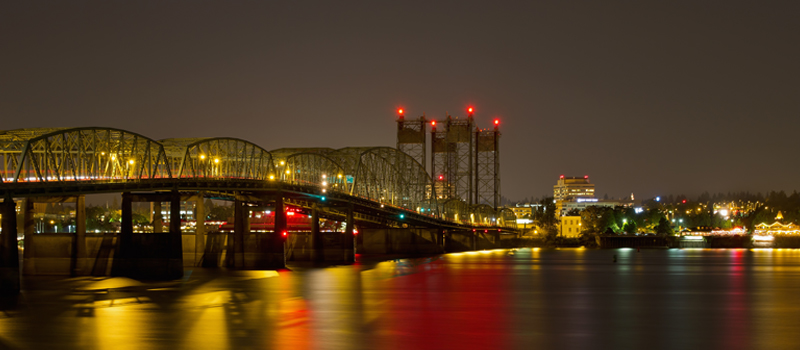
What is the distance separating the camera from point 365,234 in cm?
14688

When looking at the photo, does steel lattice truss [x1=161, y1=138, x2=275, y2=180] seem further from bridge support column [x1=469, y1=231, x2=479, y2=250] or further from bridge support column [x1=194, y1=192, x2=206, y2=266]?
bridge support column [x1=469, y1=231, x2=479, y2=250]

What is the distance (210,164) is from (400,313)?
201ft

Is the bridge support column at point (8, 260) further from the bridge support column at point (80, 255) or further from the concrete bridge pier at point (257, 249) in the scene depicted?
the concrete bridge pier at point (257, 249)

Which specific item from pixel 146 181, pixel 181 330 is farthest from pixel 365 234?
pixel 181 330

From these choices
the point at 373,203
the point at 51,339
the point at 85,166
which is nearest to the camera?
the point at 51,339

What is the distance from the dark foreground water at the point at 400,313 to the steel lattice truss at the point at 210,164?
12294 mm

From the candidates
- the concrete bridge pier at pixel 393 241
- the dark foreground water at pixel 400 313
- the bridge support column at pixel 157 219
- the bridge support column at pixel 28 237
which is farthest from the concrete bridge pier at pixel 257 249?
the concrete bridge pier at pixel 393 241

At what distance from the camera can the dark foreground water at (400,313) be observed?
38.2 m

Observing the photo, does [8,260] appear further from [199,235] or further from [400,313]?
[199,235]

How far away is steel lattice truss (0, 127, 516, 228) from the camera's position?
254 feet

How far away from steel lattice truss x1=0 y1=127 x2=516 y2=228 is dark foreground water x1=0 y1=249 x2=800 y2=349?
12.3 m

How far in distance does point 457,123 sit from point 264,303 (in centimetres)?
12813

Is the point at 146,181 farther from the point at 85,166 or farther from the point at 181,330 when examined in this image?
the point at 181,330

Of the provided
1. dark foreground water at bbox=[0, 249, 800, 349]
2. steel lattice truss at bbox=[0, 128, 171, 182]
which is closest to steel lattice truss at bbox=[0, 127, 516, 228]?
steel lattice truss at bbox=[0, 128, 171, 182]
